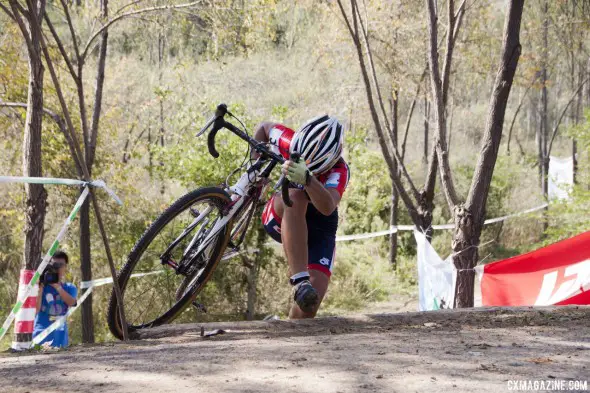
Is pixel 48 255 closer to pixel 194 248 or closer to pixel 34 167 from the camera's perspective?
pixel 194 248

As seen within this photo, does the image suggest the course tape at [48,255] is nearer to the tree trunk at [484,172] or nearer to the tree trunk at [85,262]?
the tree trunk at [85,262]

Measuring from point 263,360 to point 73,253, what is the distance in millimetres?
10208

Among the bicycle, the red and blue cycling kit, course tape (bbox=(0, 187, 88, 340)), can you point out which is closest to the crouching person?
course tape (bbox=(0, 187, 88, 340))

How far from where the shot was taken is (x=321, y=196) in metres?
4.35

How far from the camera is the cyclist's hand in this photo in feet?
13.5

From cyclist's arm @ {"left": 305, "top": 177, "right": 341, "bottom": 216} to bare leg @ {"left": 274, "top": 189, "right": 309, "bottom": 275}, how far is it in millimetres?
242

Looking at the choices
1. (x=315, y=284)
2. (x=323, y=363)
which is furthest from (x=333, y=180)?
(x=323, y=363)

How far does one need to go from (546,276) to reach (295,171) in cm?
394

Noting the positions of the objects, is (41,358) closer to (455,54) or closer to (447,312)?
(447,312)

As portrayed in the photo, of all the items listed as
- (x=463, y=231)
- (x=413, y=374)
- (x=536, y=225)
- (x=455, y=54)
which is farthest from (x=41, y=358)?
(x=536, y=225)

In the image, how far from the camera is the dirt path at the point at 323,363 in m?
2.61

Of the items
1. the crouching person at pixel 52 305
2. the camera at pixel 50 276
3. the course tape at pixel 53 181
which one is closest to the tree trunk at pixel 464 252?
the course tape at pixel 53 181

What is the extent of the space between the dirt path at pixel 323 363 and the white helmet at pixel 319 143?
114 cm

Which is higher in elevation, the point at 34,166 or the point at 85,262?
the point at 34,166
